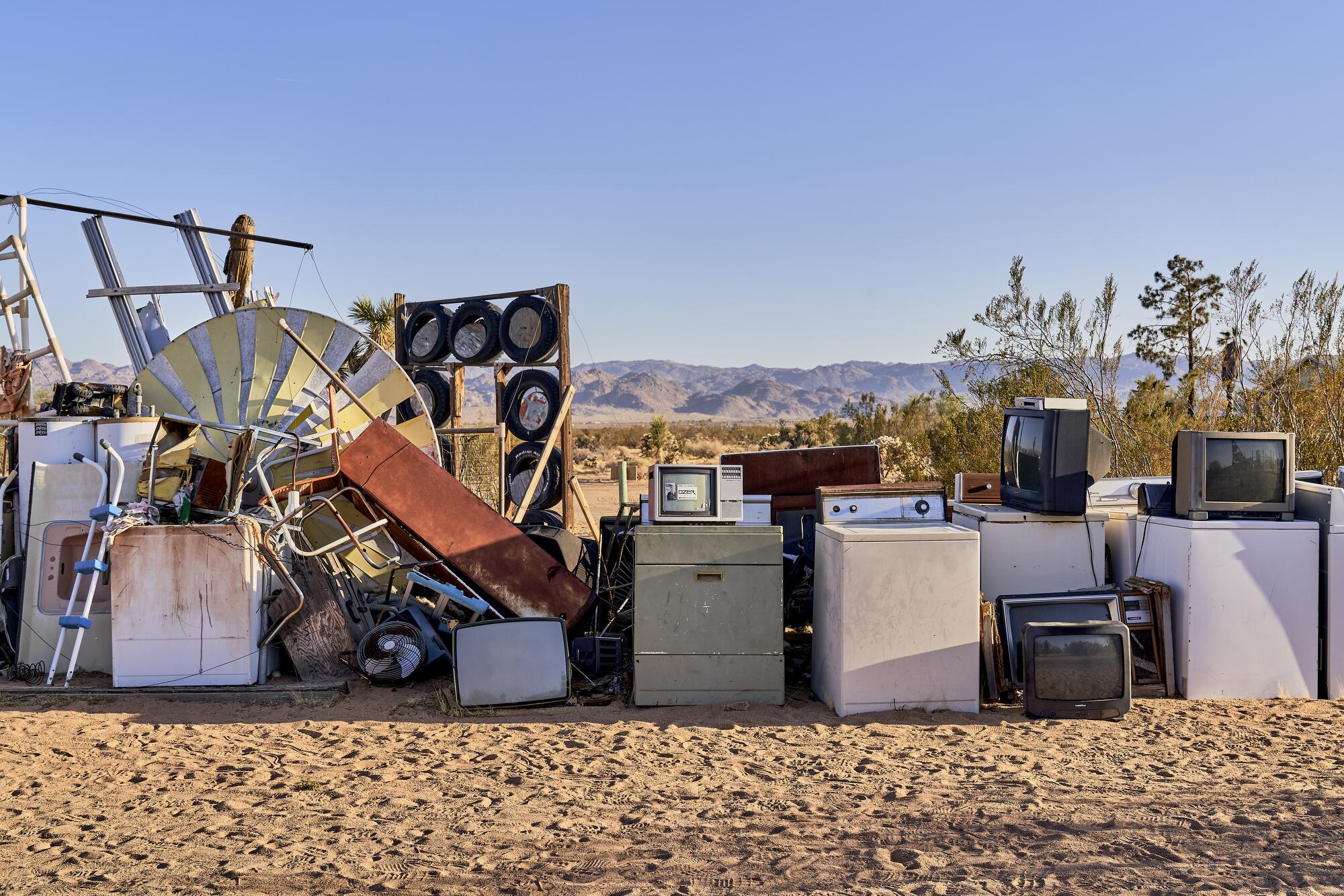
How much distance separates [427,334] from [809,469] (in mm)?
5961

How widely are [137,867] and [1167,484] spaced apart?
20.1 ft

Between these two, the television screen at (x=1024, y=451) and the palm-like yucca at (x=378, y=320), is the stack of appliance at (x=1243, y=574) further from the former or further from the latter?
the palm-like yucca at (x=378, y=320)

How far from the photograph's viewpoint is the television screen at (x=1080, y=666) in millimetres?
6039

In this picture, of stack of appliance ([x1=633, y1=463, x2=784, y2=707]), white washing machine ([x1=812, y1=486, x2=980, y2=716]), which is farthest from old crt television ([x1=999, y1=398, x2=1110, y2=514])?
stack of appliance ([x1=633, y1=463, x2=784, y2=707])

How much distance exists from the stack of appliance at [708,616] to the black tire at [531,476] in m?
5.17

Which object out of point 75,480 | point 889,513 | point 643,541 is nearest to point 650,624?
point 643,541

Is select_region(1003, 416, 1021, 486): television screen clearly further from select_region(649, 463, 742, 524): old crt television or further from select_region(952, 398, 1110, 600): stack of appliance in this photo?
select_region(649, 463, 742, 524): old crt television

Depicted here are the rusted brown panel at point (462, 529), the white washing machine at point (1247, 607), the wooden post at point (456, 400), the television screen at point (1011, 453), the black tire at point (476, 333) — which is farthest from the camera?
the wooden post at point (456, 400)

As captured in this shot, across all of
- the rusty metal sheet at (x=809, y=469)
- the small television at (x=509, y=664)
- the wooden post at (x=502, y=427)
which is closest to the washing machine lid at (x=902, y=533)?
the small television at (x=509, y=664)

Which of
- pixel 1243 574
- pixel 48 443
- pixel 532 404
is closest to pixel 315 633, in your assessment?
pixel 48 443

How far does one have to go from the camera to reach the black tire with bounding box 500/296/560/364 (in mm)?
11688

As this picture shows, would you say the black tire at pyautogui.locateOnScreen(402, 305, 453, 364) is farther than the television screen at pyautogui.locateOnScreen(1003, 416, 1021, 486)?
Yes

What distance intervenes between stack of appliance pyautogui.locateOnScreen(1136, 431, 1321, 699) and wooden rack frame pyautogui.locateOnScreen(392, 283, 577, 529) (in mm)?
6105

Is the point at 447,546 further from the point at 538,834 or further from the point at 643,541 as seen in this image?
the point at 538,834
